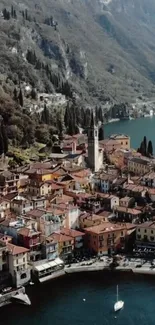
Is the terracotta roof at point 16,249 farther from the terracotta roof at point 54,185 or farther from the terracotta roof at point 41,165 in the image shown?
the terracotta roof at point 41,165

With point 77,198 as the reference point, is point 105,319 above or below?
below

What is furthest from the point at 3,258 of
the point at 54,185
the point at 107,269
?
the point at 54,185

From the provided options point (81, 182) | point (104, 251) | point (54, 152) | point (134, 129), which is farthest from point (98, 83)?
point (104, 251)

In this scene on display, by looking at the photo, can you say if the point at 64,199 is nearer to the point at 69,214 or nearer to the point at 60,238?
the point at 69,214

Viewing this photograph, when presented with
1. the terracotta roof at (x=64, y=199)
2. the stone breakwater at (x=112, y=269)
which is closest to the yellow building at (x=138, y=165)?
the terracotta roof at (x=64, y=199)

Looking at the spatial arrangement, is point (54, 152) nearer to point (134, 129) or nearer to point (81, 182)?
point (81, 182)

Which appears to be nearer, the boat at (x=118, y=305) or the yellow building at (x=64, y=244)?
the boat at (x=118, y=305)
